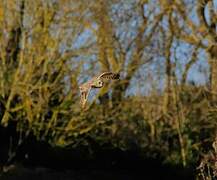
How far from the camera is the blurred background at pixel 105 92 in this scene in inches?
539

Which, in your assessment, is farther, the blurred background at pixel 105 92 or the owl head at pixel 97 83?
the blurred background at pixel 105 92

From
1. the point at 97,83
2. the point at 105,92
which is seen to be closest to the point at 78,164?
the point at 105,92

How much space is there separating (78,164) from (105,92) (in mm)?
1785

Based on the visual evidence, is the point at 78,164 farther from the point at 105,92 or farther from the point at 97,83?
the point at 97,83

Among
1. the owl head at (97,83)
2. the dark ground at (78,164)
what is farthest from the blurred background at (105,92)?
the owl head at (97,83)

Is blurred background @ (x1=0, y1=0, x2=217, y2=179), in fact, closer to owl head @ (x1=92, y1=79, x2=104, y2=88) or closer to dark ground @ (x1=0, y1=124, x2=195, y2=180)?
A: dark ground @ (x1=0, y1=124, x2=195, y2=180)

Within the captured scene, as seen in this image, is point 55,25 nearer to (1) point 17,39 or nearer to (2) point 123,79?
(1) point 17,39

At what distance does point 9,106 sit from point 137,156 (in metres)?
3.68

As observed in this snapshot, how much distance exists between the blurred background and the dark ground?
0.08 feet

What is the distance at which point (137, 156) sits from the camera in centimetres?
1573

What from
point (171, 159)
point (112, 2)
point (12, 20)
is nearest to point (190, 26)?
point (112, 2)

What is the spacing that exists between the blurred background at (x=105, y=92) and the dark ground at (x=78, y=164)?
0.08 feet

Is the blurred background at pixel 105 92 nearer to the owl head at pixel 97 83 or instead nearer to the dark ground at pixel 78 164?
the dark ground at pixel 78 164

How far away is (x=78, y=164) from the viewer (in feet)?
49.2
